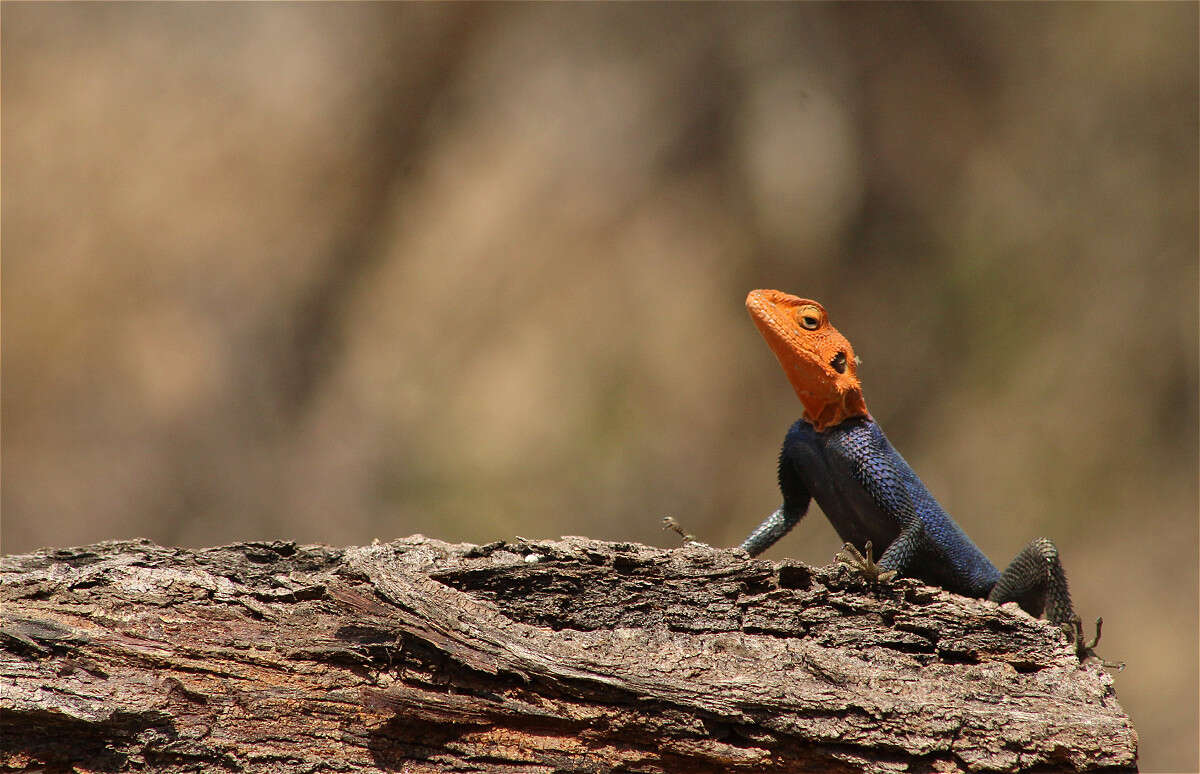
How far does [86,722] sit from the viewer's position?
227 cm

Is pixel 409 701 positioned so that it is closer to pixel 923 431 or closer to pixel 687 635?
pixel 687 635

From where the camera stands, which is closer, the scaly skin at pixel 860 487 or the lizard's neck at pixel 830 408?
the scaly skin at pixel 860 487

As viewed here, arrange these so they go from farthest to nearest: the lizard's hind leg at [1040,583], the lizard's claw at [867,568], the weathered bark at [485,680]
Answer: the lizard's hind leg at [1040,583] < the lizard's claw at [867,568] < the weathered bark at [485,680]

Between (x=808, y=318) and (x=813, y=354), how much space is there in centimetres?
15

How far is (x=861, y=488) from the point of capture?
326cm

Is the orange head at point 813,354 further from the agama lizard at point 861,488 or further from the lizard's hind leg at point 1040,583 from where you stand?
the lizard's hind leg at point 1040,583

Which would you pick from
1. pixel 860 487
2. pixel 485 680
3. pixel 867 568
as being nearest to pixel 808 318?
pixel 860 487

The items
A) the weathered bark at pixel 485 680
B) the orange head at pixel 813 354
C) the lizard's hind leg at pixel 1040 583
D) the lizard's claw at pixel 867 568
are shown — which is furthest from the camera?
the orange head at pixel 813 354

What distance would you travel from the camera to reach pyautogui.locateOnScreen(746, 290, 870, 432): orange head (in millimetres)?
3314

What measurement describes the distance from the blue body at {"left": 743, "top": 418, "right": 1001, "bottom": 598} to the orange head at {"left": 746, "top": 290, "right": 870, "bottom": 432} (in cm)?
7

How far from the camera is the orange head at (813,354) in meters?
3.31

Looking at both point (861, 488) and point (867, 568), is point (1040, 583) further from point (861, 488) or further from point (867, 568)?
point (867, 568)

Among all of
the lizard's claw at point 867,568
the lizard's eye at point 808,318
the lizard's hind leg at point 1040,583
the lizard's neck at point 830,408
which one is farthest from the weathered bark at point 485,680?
the lizard's eye at point 808,318

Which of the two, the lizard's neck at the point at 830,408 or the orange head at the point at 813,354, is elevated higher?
the orange head at the point at 813,354
